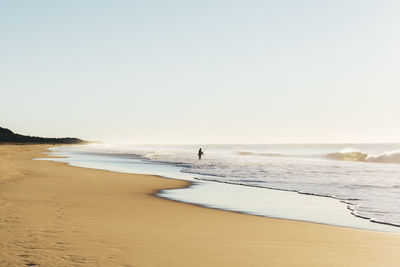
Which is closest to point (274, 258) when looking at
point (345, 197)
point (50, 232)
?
point (50, 232)

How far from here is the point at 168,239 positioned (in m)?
8.44

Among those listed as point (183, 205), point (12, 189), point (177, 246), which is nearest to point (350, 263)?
point (177, 246)

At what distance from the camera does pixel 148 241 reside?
818 cm

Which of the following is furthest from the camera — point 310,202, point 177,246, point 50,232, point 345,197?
point 345,197

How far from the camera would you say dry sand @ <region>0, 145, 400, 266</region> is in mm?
6938

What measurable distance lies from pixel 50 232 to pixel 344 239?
687cm

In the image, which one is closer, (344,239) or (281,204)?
(344,239)

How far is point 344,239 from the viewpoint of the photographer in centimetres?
899

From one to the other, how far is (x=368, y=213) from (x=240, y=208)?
444 cm

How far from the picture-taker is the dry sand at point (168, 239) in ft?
22.8

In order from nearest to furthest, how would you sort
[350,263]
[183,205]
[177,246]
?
1. [350,263]
2. [177,246]
3. [183,205]

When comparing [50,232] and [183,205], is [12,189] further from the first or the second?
[50,232]

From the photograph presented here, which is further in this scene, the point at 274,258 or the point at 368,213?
the point at 368,213

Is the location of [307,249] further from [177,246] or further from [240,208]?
[240,208]
